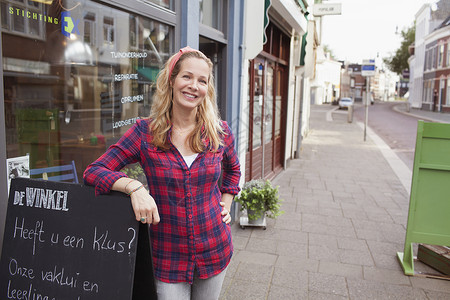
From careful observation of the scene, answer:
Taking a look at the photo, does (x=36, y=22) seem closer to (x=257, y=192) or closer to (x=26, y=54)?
(x=26, y=54)

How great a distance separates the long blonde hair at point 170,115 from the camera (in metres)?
1.76

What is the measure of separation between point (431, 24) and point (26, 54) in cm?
4868

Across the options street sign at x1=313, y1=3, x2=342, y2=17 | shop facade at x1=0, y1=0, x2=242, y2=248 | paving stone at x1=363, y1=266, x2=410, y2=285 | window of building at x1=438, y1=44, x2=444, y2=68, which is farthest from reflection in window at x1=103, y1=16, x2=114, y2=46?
window of building at x1=438, y1=44, x2=444, y2=68

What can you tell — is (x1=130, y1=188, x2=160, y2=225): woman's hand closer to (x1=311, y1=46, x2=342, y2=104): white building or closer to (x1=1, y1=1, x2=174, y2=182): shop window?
(x1=1, y1=1, x2=174, y2=182): shop window

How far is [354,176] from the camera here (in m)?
8.65

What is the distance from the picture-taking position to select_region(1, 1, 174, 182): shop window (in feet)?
8.77

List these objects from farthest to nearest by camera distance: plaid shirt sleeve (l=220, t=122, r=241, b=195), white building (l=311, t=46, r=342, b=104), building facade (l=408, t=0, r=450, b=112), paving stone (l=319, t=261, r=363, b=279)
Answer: white building (l=311, t=46, r=342, b=104) → building facade (l=408, t=0, r=450, b=112) → paving stone (l=319, t=261, r=363, b=279) → plaid shirt sleeve (l=220, t=122, r=241, b=195)

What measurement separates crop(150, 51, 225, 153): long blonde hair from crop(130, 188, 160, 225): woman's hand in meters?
0.25

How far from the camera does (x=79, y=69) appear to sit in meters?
3.37

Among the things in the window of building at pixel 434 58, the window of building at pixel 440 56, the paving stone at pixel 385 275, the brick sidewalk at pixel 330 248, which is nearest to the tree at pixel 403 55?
the window of building at pixel 434 58

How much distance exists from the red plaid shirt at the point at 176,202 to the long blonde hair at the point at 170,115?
0.14ft

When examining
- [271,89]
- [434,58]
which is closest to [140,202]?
[271,89]

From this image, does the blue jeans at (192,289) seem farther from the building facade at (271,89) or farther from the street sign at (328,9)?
the street sign at (328,9)

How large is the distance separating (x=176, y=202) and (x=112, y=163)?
33 cm
